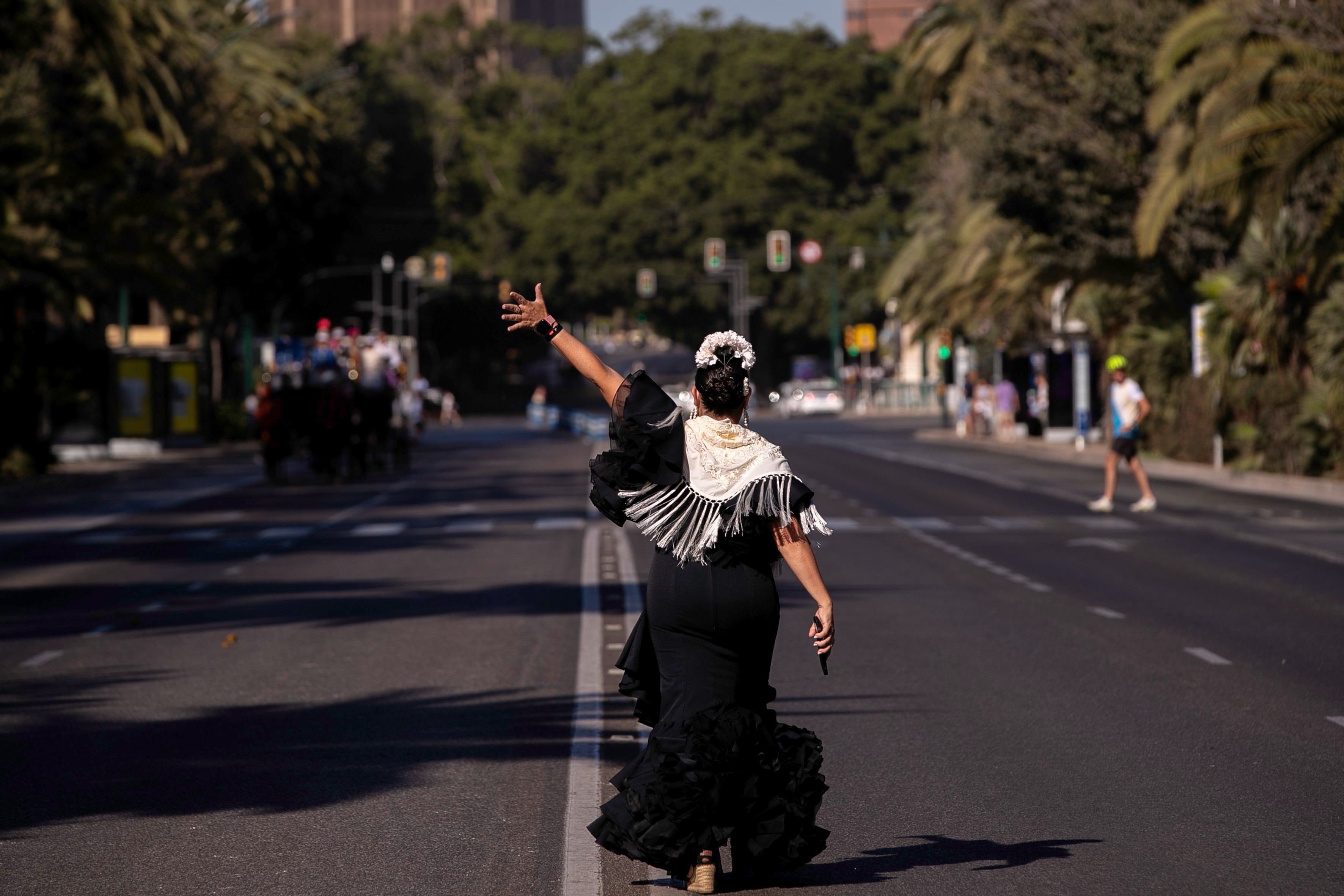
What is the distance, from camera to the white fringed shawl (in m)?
5.62

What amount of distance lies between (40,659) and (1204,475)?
22678 millimetres

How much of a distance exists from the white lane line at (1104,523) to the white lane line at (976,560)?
6.89 ft

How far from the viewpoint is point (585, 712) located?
9.05m

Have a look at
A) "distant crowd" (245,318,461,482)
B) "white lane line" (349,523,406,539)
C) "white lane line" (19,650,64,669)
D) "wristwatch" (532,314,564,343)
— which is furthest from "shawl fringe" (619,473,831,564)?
"distant crowd" (245,318,461,482)

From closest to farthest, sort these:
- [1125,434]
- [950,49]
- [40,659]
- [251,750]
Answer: [251,750] < [40,659] < [1125,434] < [950,49]

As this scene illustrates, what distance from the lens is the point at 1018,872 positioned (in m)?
6.01

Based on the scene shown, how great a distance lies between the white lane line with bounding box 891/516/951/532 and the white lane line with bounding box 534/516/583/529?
399 cm

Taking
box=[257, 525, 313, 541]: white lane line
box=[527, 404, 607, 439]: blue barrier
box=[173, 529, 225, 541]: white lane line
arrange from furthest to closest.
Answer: box=[527, 404, 607, 439]: blue barrier → box=[257, 525, 313, 541]: white lane line → box=[173, 529, 225, 541]: white lane line

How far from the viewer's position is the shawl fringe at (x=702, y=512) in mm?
5617

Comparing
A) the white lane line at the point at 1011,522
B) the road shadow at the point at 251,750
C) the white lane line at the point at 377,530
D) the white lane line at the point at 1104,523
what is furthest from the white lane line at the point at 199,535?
the road shadow at the point at 251,750

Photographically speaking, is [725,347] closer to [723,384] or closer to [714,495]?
[723,384]

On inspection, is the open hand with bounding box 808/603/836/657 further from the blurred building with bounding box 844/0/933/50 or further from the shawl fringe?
the blurred building with bounding box 844/0/933/50

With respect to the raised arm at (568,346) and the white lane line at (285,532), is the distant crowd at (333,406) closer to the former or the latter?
the white lane line at (285,532)

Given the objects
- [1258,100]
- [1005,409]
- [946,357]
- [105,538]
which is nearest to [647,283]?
[946,357]
